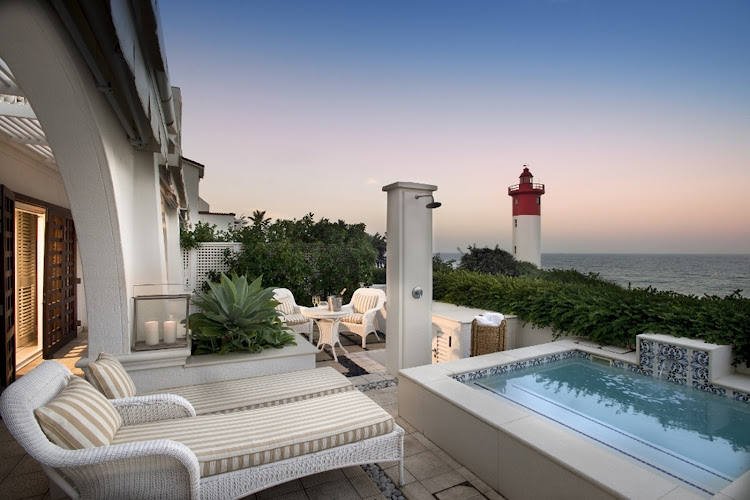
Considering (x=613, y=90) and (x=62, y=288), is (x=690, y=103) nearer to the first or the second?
(x=613, y=90)

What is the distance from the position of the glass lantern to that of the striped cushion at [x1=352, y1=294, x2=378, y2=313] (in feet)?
10.9

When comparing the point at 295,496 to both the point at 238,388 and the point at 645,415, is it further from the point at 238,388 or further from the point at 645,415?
the point at 645,415

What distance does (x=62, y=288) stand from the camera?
6.17 m

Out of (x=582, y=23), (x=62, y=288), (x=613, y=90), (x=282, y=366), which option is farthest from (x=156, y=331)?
(x=613, y=90)

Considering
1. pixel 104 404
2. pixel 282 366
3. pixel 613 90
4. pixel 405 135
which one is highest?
pixel 613 90

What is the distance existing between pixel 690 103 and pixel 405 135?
20.6 ft

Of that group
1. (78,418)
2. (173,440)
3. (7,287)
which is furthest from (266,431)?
(7,287)

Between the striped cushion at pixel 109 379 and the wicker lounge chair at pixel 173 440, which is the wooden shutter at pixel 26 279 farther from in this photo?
the wicker lounge chair at pixel 173 440

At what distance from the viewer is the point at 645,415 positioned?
3.34m

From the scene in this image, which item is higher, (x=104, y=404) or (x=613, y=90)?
(x=613, y=90)

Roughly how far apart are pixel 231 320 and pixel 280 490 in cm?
166


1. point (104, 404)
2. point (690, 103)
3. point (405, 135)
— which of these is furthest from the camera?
point (405, 135)

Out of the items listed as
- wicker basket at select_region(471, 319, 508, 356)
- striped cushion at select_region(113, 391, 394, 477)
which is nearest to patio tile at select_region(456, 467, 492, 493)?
striped cushion at select_region(113, 391, 394, 477)

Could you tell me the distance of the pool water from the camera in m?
2.58
